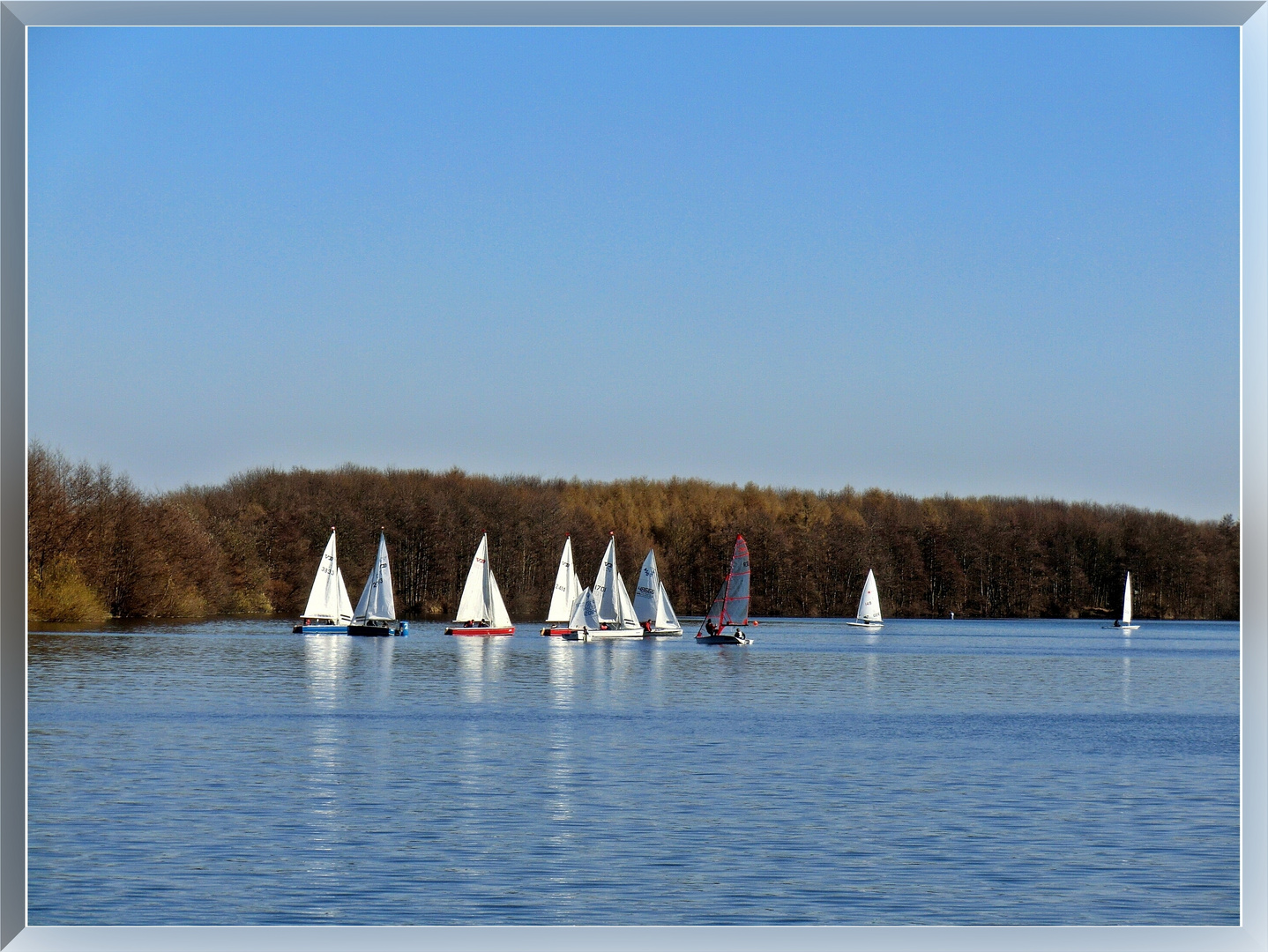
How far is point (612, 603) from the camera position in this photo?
48156 millimetres

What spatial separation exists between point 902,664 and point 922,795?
25882 millimetres

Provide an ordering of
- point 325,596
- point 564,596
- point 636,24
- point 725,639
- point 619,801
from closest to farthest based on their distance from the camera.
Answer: point 636,24
point 619,801
point 725,639
point 325,596
point 564,596

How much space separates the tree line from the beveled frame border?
48239 mm

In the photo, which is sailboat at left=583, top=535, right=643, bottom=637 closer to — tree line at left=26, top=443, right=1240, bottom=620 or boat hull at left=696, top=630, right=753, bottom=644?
boat hull at left=696, top=630, right=753, bottom=644

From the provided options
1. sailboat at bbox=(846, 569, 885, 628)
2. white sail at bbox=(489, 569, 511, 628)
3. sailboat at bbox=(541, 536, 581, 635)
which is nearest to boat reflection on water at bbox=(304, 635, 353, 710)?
white sail at bbox=(489, 569, 511, 628)

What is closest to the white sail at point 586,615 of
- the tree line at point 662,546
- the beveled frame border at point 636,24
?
the tree line at point 662,546

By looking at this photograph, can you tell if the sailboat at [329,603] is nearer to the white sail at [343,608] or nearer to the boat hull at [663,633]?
the white sail at [343,608]

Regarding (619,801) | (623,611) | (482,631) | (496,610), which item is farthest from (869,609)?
(619,801)

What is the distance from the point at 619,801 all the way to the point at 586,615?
34254 millimetres

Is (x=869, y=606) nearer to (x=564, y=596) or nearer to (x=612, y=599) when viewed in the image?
(x=564, y=596)

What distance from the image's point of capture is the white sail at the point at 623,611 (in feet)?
157

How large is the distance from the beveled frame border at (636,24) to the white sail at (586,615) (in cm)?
4204

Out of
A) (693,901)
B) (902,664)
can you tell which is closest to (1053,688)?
(902,664)

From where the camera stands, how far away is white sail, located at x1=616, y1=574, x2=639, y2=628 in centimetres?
4784
